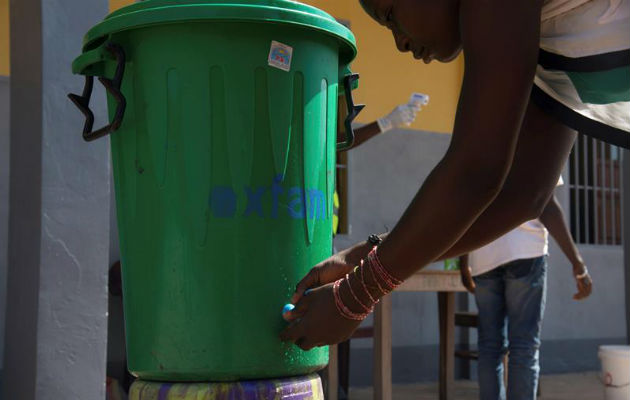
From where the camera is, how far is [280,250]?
6.41ft

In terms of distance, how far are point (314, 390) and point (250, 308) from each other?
259 mm

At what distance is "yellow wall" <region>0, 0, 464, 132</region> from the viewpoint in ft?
21.3

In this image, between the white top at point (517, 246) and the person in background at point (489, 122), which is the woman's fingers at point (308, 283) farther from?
the white top at point (517, 246)

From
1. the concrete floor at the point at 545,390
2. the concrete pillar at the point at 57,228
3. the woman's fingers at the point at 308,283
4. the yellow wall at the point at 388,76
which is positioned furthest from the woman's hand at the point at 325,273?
the yellow wall at the point at 388,76

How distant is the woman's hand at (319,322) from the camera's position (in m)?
1.70

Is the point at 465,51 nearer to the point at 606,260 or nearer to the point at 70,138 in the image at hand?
the point at 70,138

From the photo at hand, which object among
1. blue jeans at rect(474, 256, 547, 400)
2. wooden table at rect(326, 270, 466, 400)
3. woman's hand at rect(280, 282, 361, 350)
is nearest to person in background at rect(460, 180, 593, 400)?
blue jeans at rect(474, 256, 547, 400)

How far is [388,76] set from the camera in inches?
263

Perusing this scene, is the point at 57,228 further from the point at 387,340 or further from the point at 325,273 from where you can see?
the point at 387,340

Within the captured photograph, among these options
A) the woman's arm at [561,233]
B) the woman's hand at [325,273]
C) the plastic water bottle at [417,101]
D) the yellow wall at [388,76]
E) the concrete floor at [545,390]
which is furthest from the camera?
the yellow wall at [388,76]

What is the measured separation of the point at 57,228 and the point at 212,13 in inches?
68.3

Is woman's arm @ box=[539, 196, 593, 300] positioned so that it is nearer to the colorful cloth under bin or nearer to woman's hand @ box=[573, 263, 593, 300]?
woman's hand @ box=[573, 263, 593, 300]

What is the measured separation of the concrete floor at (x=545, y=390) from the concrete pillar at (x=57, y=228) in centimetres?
300

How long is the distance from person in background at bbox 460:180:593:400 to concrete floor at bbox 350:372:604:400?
1.72 meters
